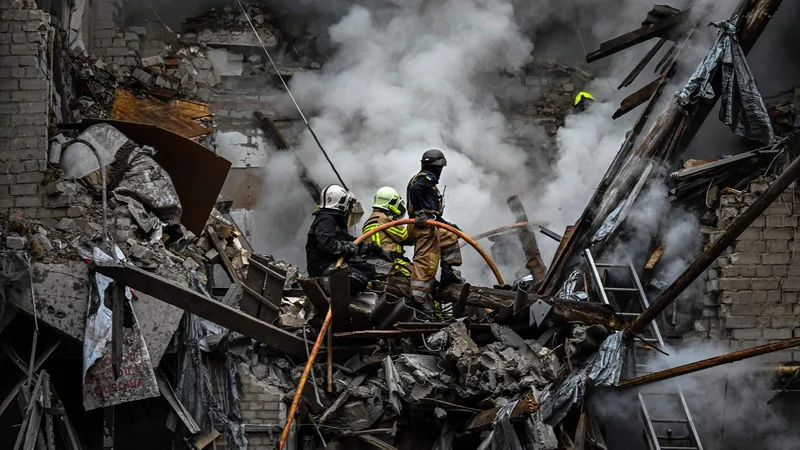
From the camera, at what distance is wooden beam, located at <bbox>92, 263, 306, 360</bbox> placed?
9547mm

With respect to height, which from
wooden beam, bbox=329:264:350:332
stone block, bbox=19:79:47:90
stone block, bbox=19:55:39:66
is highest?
stone block, bbox=19:55:39:66

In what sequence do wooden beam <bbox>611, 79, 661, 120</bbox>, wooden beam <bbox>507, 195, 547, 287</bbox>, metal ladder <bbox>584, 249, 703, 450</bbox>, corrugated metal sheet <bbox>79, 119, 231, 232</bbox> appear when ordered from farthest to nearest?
wooden beam <bbox>507, 195, 547, 287</bbox>, wooden beam <bbox>611, 79, 661, 120</bbox>, corrugated metal sheet <bbox>79, 119, 231, 232</bbox>, metal ladder <bbox>584, 249, 703, 450</bbox>

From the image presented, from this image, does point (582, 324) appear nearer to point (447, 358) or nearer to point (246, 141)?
point (447, 358)

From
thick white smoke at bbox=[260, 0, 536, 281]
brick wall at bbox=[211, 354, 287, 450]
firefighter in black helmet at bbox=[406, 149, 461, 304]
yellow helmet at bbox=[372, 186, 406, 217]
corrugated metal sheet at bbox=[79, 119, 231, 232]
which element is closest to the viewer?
brick wall at bbox=[211, 354, 287, 450]

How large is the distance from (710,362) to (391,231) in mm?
4495

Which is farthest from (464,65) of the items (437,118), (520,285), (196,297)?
(196,297)

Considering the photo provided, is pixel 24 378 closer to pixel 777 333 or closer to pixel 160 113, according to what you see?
pixel 160 113

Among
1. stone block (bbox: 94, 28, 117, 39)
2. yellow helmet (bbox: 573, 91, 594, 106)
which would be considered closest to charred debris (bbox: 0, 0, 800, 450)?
stone block (bbox: 94, 28, 117, 39)

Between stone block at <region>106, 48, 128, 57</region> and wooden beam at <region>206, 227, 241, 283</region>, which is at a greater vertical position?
stone block at <region>106, 48, 128, 57</region>

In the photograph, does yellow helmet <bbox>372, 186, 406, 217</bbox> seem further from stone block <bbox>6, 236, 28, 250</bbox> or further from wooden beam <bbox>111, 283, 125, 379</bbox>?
stone block <bbox>6, 236, 28, 250</bbox>

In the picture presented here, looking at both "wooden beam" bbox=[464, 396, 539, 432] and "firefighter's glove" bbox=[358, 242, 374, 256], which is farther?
"firefighter's glove" bbox=[358, 242, 374, 256]

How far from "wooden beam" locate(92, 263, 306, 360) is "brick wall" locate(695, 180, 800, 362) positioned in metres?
4.15

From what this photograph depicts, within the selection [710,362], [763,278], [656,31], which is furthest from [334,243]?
[656,31]

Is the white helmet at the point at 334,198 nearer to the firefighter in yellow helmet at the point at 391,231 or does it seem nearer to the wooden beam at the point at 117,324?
the firefighter in yellow helmet at the point at 391,231
